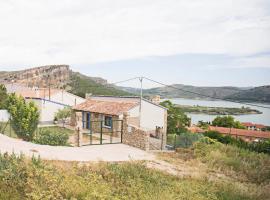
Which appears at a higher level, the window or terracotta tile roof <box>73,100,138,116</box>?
terracotta tile roof <box>73,100,138,116</box>

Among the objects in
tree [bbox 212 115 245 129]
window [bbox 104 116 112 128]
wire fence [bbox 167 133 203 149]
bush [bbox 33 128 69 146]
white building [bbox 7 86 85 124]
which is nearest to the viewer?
bush [bbox 33 128 69 146]

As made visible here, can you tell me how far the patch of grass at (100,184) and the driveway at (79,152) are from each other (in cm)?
246

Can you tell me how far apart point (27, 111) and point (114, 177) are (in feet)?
41.7

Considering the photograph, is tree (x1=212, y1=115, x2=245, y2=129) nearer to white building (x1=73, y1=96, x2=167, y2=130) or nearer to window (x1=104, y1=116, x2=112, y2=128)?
white building (x1=73, y1=96, x2=167, y2=130)

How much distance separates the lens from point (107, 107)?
29.6m

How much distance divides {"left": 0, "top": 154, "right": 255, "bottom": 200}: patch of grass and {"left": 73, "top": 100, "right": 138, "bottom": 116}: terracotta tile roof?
565 inches

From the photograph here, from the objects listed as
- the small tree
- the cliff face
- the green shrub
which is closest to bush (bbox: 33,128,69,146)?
the green shrub

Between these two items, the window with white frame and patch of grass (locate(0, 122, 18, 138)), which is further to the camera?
the window with white frame

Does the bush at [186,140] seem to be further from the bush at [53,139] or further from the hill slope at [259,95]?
the hill slope at [259,95]

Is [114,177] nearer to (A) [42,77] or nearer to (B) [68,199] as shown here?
(B) [68,199]

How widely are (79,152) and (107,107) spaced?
40.7 feet

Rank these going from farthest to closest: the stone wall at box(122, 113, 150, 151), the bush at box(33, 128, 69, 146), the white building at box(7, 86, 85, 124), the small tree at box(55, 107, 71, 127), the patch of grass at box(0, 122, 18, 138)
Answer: the white building at box(7, 86, 85, 124) → the small tree at box(55, 107, 71, 127) → the patch of grass at box(0, 122, 18, 138) → the bush at box(33, 128, 69, 146) → the stone wall at box(122, 113, 150, 151)

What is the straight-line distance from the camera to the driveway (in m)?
15.6

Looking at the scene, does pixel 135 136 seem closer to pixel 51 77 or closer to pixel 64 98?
pixel 64 98
